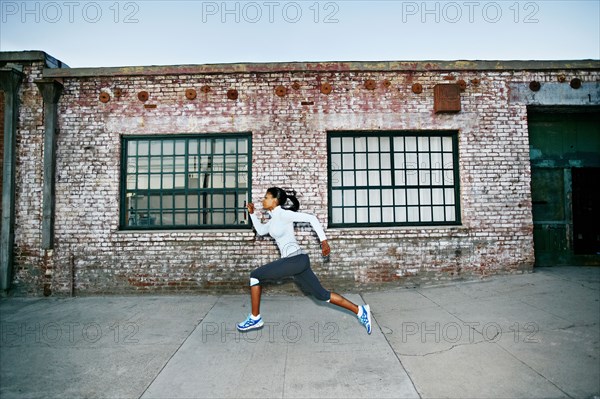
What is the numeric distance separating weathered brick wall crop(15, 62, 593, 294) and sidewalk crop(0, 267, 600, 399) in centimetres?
72

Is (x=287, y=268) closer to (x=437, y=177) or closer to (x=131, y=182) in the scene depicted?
(x=437, y=177)

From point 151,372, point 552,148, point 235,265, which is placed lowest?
point 151,372

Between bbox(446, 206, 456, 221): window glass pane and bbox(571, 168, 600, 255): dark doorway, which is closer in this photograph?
bbox(446, 206, 456, 221): window glass pane

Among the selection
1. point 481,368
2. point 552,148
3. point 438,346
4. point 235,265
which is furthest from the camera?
point 552,148

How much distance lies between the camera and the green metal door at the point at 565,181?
25.1 feet

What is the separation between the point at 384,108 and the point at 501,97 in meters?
2.31

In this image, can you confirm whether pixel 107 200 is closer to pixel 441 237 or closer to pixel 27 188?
pixel 27 188

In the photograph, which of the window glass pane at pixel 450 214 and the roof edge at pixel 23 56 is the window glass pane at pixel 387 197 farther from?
the roof edge at pixel 23 56

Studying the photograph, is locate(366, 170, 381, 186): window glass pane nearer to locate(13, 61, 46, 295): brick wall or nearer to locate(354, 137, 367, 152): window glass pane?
locate(354, 137, 367, 152): window glass pane

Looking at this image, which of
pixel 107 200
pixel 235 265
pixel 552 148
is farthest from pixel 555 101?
pixel 107 200

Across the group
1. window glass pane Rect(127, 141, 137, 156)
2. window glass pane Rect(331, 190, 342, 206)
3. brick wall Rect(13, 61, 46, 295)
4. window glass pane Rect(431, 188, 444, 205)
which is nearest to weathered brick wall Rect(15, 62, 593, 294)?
brick wall Rect(13, 61, 46, 295)

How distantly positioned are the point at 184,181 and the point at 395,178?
13.7ft

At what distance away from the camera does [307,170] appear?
23.1ft

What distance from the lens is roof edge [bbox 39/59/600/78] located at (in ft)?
23.3
